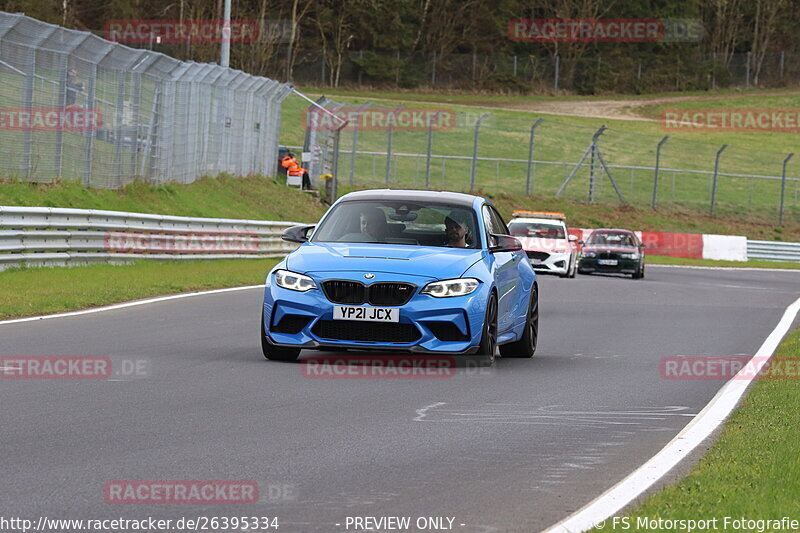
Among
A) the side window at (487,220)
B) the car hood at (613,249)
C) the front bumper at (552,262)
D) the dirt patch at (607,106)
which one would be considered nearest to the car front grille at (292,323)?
the side window at (487,220)

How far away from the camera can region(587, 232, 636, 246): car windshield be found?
35.6m

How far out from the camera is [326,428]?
8531mm

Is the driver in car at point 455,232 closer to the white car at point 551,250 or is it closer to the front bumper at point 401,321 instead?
the front bumper at point 401,321

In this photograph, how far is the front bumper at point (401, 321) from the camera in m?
11.5

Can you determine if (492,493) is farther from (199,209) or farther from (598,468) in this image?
(199,209)

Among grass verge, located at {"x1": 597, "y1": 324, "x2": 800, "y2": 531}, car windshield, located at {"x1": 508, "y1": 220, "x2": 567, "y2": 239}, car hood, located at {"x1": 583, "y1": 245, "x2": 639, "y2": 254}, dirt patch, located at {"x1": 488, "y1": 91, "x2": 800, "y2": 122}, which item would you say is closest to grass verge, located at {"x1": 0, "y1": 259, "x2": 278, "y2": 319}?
car windshield, located at {"x1": 508, "y1": 220, "x2": 567, "y2": 239}

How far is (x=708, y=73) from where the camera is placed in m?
96.4

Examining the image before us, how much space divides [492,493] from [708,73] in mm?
92954

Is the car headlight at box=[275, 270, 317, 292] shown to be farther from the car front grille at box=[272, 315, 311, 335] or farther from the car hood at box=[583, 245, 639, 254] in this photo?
the car hood at box=[583, 245, 639, 254]

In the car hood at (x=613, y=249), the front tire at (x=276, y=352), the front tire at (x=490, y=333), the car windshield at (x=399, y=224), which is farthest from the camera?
the car hood at (x=613, y=249)

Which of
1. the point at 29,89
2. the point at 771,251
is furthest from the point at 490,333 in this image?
the point at 771,251

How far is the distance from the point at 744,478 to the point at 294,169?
3790cm

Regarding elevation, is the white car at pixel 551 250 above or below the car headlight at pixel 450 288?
below

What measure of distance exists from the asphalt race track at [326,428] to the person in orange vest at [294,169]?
2890 cm
